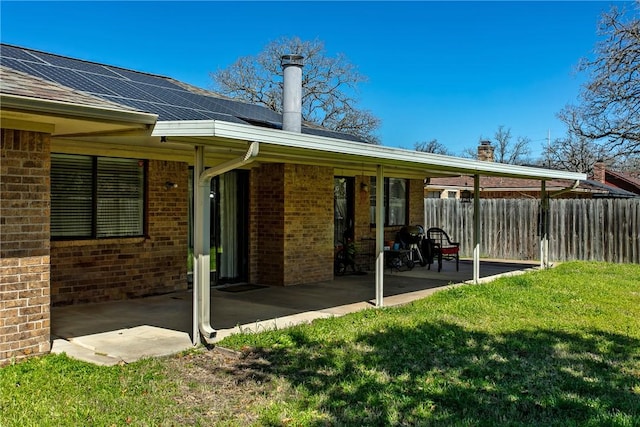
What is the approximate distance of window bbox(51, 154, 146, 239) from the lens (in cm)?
840

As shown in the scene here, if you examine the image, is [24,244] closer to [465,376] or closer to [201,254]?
[201,254]

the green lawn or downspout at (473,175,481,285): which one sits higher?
downspout at (473,175,481,285)

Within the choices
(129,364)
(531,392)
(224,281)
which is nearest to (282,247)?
(224,281)

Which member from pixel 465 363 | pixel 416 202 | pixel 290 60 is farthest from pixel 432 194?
pixel 465 363

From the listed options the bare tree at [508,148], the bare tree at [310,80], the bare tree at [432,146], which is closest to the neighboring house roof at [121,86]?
the bare tree at [310,80]

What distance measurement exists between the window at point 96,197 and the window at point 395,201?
23.5 ft

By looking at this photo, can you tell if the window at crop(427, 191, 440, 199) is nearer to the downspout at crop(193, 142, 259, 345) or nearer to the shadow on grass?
the shadow on grass

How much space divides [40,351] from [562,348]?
5.63m

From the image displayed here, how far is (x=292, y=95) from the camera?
1030 centimetres

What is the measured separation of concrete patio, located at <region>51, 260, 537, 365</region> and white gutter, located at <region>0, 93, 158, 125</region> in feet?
7.86

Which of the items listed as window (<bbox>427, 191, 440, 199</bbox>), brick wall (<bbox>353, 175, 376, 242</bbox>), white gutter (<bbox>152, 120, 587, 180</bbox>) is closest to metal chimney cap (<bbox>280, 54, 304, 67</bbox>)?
white gutter (<bbox>152, 120, 587, 180</bbox>)

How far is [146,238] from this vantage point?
947 cm

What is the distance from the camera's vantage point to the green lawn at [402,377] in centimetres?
438

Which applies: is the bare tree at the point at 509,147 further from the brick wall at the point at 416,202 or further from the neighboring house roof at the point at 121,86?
the neighboring house roof at the point at 121,86
